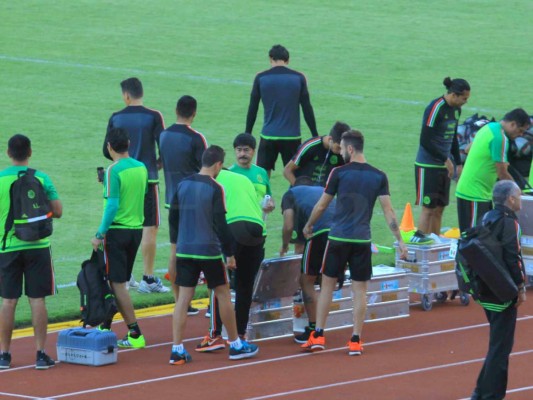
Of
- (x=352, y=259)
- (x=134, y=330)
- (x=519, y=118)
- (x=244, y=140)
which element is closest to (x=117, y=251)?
(x=134, y=330)

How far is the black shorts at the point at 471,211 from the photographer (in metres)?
14.2

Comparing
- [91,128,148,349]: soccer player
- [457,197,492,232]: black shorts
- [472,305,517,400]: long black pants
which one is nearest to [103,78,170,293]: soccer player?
[91,128,148,349]: soccer player

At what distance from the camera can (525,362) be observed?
1152 centimetres

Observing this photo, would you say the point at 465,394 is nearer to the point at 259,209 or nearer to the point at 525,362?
the point at 525,362

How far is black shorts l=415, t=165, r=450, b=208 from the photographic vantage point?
1505cm

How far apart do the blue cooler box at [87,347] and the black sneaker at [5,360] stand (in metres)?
0.45

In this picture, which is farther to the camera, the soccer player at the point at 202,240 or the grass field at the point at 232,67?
the grass field at the point at 232,67

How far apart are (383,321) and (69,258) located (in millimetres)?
4076

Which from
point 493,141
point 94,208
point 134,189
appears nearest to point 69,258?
point 94,208

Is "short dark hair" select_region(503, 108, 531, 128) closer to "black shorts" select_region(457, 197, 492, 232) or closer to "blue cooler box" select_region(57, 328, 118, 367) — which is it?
"black shorts" select_region(457, 197, 492, 232)

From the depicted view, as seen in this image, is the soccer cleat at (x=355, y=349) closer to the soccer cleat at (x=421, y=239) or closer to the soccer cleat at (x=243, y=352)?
the soccer cleat at (x=243, y=352)

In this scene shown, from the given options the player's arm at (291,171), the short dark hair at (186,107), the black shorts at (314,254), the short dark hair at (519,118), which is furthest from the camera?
the short dark hair at (519,118)

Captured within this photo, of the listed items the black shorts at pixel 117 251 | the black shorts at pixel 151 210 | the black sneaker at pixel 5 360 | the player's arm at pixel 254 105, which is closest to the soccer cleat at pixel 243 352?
the black shorts at pixel 117 251

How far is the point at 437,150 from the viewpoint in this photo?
1488 centimetres
